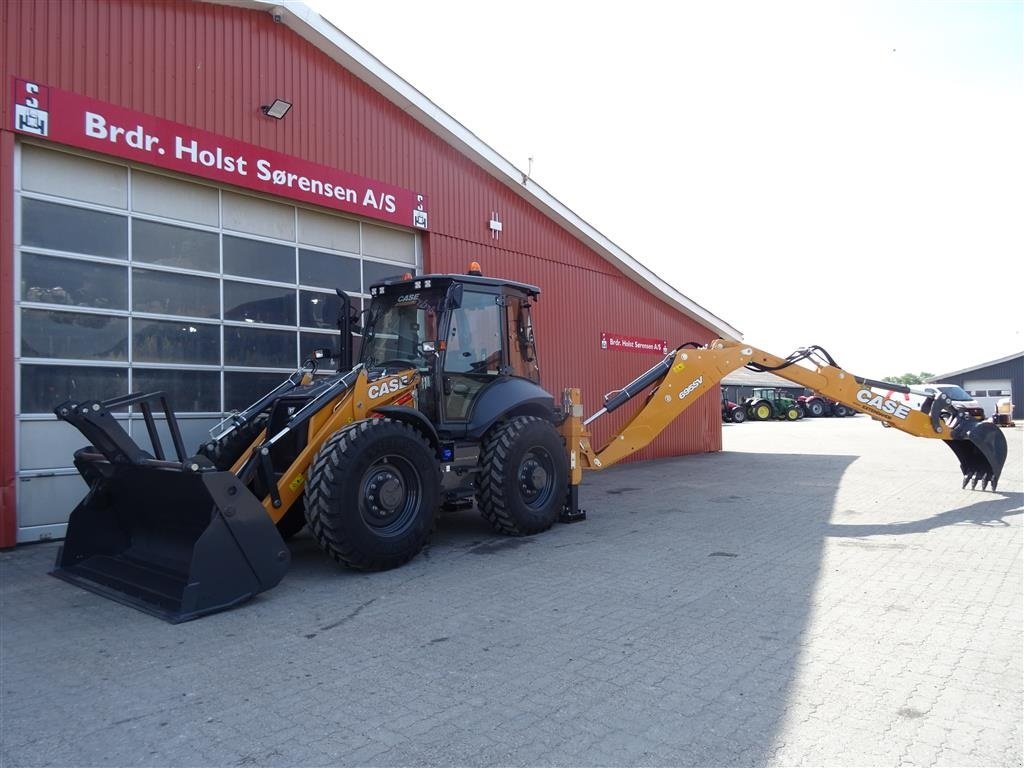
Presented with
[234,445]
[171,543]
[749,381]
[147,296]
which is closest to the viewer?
[171,543]

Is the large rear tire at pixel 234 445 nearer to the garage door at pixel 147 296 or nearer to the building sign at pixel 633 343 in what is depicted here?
the garage door at pixel 147 296

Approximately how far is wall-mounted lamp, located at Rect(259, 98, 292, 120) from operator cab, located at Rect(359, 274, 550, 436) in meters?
3.22

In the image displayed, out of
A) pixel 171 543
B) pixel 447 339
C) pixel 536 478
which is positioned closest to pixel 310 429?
pixel 171 543

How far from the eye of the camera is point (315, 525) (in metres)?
5.66

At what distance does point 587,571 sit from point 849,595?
2.08m

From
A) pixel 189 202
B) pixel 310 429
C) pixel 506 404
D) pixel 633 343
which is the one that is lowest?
pixel 310 429

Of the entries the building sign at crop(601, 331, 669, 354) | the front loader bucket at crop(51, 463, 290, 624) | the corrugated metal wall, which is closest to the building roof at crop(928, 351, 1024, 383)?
the corrugated metal wall

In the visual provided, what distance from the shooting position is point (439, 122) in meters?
11.4

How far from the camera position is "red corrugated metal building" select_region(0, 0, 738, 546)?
7.43 meters

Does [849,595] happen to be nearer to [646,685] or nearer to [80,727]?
[646,685]

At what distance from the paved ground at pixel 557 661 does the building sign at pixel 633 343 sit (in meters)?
8.05

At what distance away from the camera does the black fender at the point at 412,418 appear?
6566 millimetres

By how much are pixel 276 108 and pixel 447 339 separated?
4.46 metres

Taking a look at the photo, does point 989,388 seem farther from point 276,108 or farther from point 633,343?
point 276,108
